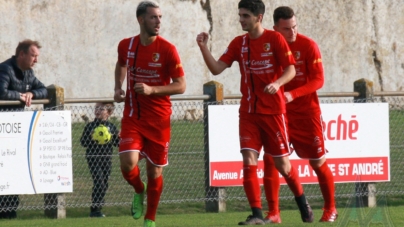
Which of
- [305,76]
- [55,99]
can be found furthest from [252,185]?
[55,99]

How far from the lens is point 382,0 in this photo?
2627cm

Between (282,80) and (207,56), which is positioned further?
(207,56)

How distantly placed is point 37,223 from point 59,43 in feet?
46.6

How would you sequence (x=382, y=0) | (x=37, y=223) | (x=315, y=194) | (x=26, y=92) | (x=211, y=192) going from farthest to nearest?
(x=382, y=0) → (x=315, y=194) → (x=211, y=192) → (x=26, y=92) → (x=37, y=223)

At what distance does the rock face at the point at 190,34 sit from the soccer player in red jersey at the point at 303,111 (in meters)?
15.1

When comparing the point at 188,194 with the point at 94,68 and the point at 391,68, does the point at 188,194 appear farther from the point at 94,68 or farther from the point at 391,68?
the point at 391,68

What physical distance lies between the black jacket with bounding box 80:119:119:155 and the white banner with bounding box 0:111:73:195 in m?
0.45

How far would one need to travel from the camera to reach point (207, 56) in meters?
7.83

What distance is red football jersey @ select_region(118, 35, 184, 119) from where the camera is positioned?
738 centimetres

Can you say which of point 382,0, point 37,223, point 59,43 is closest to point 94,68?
point 59,43

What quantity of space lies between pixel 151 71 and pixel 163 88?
0.26 metres

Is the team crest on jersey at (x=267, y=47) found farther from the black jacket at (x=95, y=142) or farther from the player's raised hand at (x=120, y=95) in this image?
the black jacket at (x=95, y=142)

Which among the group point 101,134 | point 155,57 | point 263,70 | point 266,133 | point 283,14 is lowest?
point 101,134

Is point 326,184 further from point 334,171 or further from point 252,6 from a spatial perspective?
point 334,171
